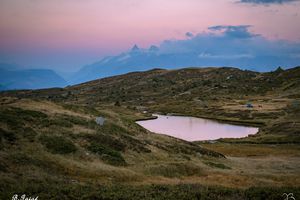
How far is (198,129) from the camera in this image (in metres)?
129

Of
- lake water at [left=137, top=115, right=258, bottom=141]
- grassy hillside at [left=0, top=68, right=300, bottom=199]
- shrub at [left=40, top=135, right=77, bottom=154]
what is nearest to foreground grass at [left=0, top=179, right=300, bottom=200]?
grassy hillside at [left=0, top=68, right=300, bottom=199]

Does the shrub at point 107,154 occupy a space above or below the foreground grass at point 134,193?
above

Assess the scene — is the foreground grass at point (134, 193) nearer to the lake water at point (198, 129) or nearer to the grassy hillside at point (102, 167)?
the grassy hillside at point (102, 167)

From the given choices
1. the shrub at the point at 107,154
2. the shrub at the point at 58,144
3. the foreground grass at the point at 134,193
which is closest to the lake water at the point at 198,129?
the shrub at the point at 107,154

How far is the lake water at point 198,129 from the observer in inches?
4545

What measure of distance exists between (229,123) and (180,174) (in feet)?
374

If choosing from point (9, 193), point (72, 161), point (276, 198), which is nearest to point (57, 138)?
point (72, 161)

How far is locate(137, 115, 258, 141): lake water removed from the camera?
379 ft

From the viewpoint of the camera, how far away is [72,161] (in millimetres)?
34281

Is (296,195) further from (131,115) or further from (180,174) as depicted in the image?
(131,115)

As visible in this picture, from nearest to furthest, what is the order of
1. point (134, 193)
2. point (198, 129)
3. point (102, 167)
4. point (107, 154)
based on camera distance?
point (134, 193), point (102, 167), point (107, 154), point (198, 129)

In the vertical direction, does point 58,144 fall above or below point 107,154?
above

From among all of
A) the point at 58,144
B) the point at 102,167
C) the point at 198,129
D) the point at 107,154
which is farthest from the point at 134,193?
the point at 198,129

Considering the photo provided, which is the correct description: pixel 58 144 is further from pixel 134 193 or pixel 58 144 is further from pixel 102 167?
pixel 134 193
